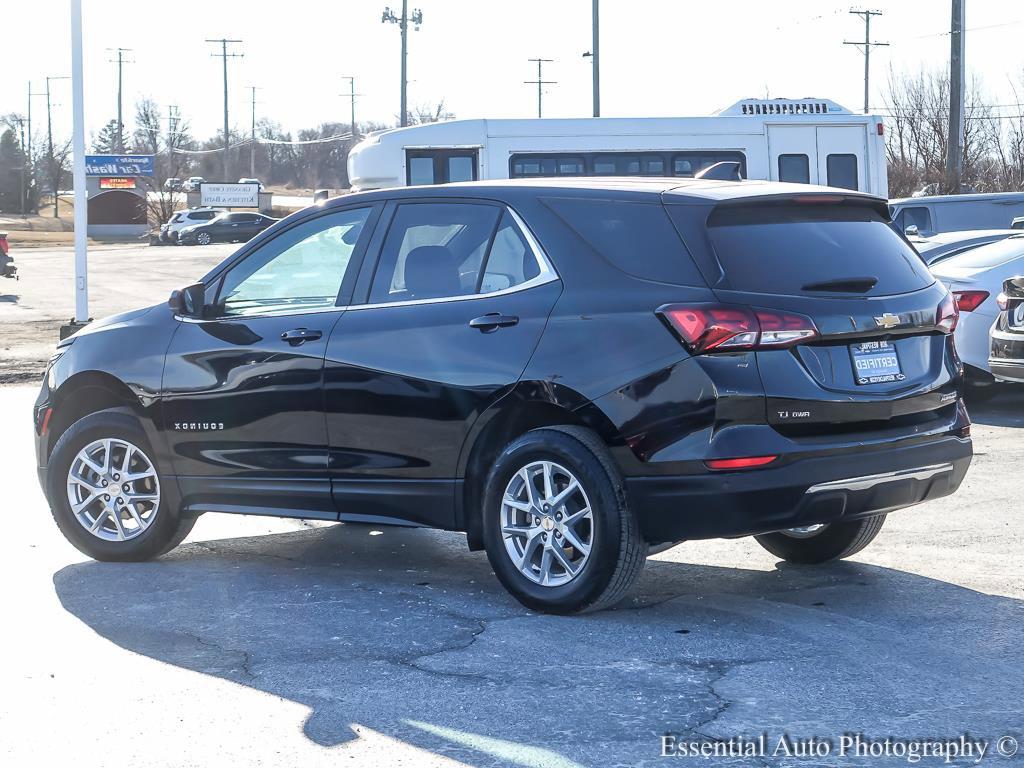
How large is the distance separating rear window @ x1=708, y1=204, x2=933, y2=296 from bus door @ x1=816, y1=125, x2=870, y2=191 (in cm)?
1900

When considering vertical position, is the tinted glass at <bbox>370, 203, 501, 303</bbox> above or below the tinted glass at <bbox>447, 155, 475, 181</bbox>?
below

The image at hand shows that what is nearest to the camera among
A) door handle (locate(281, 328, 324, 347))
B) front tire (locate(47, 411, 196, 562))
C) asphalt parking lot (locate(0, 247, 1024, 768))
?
asphalt parking lot (locate(0, 247, 1024, 768))

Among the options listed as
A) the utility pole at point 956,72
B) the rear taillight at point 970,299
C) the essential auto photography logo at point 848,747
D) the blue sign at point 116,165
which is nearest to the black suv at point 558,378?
the essential auto photography logo at point 848,747

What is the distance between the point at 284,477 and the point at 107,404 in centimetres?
127

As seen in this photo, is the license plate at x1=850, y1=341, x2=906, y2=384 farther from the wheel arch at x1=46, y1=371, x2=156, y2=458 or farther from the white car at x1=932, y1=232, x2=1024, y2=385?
the white car at x1=932, y1=232, x2=1024, y2=385

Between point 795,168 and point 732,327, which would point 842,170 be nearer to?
point 795,168

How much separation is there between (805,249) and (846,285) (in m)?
0.22

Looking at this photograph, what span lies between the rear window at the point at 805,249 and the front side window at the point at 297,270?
181 cm

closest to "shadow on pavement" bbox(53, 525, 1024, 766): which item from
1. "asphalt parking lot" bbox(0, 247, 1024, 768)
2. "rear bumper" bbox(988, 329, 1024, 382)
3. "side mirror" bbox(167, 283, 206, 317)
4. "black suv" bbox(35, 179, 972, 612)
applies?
"asphalt parking lot" bbox(0, 247, 1024, 768)

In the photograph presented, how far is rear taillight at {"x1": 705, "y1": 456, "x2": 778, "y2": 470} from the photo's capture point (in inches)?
214

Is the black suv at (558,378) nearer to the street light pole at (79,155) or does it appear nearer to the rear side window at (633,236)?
the rear side window at (633,236)

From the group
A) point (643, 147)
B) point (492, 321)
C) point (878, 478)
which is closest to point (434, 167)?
point (643, 147)

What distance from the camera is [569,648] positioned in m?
5.43

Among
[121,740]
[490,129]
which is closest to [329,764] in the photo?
[121,740]
